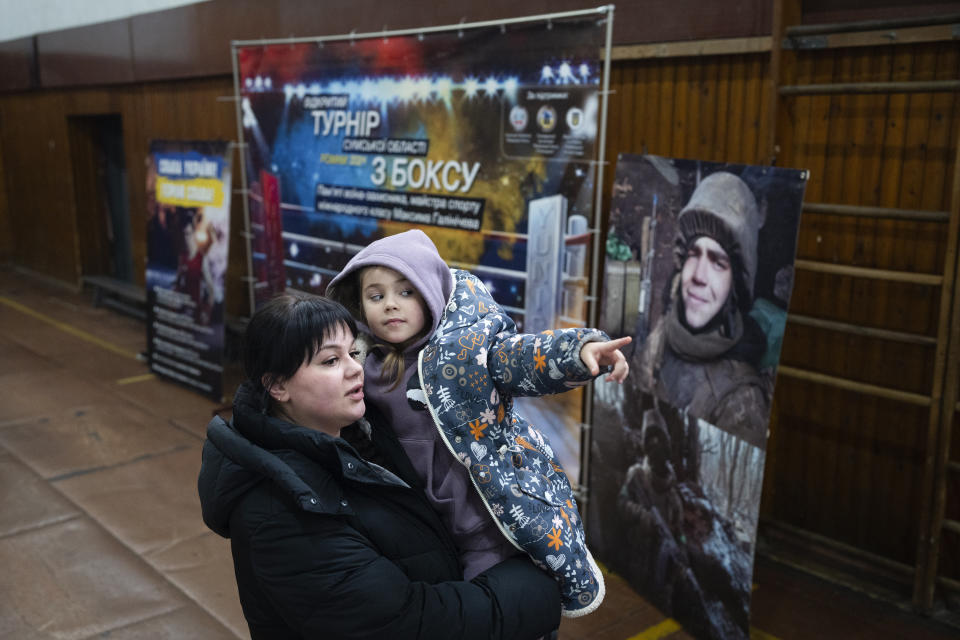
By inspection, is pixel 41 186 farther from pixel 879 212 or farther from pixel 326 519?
pixel 326 519

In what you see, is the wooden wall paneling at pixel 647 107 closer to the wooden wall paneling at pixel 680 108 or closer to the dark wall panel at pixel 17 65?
the wooden wall paneling at pixel 680 108

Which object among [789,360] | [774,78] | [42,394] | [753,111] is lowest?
[42,394]

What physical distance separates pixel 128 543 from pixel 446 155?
112 inches

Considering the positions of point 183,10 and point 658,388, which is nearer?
point 658,388

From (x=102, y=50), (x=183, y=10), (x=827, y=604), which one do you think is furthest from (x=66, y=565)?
(x=102, y=50)

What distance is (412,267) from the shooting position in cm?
190

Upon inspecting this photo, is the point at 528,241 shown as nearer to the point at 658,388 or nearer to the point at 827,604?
the point at 658,388

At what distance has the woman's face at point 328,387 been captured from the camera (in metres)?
1.70

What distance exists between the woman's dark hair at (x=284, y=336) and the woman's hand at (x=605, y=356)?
51cm

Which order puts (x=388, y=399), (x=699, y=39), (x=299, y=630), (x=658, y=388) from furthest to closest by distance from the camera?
1. (x=699, y=39)
2. (x=658, y=388)
3. (x=388, y=399)
4. (x=299, y=630)

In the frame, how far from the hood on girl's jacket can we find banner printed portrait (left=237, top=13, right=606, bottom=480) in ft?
7.85

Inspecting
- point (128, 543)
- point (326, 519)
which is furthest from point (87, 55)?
point (326, 519)

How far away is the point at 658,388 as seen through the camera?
12.7 ft

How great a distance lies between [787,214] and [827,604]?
1.96m
